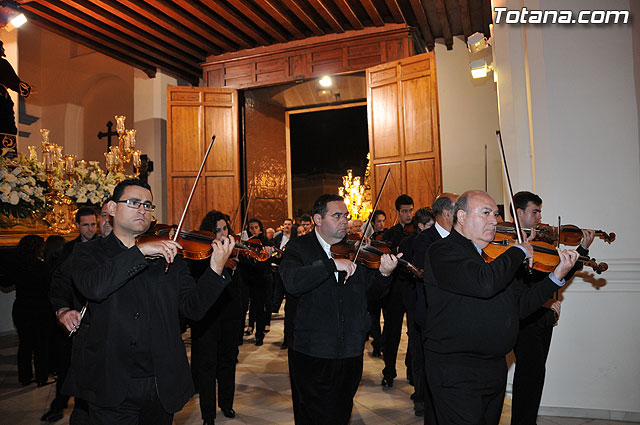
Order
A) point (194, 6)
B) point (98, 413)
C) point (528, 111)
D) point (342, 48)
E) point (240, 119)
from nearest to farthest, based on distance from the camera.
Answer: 1. point (98, 413)
2. point (528, 111)
3. point (194, 6)
4. point (342, 48)
5. point (240, 119)

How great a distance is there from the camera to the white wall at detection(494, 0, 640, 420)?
12.7ft

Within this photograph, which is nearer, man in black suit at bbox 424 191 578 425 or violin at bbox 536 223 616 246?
man in black suit at bbox 424 191 578 425

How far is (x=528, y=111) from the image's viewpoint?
4.54 metres

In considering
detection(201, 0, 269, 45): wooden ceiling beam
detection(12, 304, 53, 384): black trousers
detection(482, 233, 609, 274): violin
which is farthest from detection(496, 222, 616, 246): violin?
detection(201, 0, 269, 45): wooden ceiling beam

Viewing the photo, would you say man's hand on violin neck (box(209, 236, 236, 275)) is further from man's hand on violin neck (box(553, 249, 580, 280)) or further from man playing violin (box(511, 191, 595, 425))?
man playing violin (box(511, 191, 595, 425))

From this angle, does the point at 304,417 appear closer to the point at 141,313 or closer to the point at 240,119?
the point at 141,313

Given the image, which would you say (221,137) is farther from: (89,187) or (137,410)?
(137,410)

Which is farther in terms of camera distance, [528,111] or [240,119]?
[240,119]

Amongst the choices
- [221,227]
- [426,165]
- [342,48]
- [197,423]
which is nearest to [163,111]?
[342,48]

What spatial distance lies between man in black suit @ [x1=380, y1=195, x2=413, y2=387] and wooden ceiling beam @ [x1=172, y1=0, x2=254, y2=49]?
4.99m

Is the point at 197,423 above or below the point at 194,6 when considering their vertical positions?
below

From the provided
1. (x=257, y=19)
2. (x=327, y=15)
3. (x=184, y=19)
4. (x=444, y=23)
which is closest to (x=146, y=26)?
(x=184, y=19)

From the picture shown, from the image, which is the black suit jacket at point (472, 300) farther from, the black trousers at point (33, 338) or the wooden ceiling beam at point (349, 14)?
the wooden ceiling beam at point (349, 14)

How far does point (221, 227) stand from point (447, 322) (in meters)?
2.33
